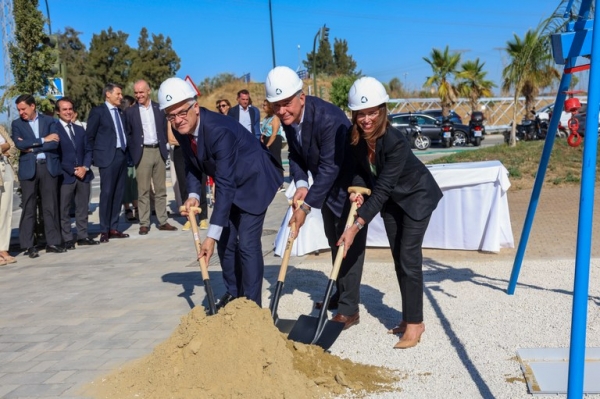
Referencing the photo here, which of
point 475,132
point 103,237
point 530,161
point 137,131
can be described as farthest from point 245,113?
point 475,132

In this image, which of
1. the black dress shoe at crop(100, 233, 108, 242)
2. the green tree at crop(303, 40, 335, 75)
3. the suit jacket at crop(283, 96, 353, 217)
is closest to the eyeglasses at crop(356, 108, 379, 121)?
the suit jacket at crop(283, 96, 353, 217)

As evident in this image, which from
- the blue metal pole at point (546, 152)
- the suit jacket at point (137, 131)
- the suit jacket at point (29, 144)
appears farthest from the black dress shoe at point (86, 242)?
the blue metal pole at point (546, 152)

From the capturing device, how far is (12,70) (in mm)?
10617

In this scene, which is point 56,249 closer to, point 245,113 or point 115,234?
point 115,234

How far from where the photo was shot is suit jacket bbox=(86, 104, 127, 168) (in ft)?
34.8

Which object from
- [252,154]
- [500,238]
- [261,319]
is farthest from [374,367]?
[500,238]

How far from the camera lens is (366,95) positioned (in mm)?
4812

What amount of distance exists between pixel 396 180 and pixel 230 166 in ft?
4.06

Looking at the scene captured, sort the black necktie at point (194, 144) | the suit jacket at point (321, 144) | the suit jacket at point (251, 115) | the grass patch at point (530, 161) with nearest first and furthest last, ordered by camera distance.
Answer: the suit jacket at point (321, 144), the black necktie at point (194, 144), the suit jacket at point (251, 115), the grass patch at point (530, 161)

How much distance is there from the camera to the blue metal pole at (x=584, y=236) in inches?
127

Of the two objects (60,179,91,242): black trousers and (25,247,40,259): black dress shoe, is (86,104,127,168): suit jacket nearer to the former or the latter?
(60,179,91,242): black trousers

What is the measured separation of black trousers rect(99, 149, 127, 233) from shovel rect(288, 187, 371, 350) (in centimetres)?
623

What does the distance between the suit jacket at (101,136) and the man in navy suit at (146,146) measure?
1.34 ft

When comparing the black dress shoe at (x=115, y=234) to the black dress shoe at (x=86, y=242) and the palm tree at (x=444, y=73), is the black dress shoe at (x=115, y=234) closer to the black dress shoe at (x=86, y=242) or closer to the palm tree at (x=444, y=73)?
the black dress shoe at (x=86, y=242)
